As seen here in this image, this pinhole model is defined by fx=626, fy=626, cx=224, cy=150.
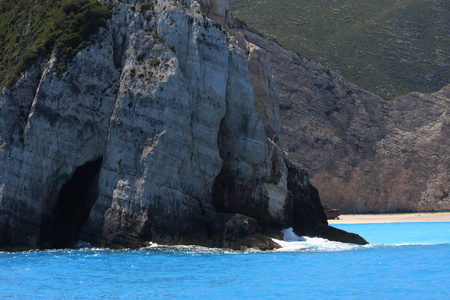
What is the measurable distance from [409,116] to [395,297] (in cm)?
4818

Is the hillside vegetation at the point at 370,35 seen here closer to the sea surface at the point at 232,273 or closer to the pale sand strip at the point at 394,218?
the pale sand strip at the point at 394,218

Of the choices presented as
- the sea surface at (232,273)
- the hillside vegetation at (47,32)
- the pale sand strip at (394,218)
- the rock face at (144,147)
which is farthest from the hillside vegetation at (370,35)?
the sea surface at (232,273)

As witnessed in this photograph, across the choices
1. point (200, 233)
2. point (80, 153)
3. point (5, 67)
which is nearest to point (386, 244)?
point (200, 233)

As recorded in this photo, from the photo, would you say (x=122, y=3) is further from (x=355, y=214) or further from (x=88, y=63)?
(x=355, y=214)

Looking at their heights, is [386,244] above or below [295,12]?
below

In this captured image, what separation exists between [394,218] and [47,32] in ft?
107

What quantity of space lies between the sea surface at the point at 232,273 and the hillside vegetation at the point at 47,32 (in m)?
Answer: 9.42

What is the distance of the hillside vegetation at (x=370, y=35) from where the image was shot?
245ft

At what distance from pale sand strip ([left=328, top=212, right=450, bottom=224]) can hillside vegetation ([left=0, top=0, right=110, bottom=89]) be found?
2647 cm

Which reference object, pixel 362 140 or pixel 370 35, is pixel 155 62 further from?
pixel 370 35

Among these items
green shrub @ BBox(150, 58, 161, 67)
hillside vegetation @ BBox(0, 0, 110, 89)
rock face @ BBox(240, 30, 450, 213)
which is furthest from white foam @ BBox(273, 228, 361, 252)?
rock face @ BBox(240, 30, 450, 213)

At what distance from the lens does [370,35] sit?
272ft

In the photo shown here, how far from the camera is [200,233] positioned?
26.8m

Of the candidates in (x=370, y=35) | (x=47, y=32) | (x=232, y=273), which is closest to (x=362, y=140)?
(x=370, y=35)
